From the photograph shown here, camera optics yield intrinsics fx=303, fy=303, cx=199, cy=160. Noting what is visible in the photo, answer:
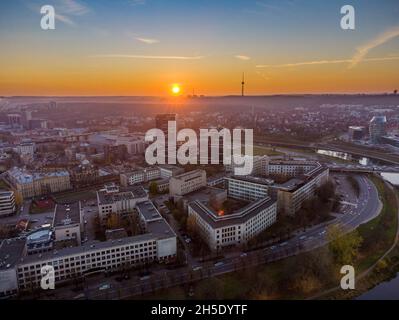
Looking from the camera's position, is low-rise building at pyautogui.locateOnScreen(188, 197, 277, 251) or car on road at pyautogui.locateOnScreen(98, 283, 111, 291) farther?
low-rise building at pyautogui.locateOnScreen(188, 197, 277, 251)

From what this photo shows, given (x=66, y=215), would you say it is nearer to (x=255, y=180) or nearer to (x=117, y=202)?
(x=117, y=202)

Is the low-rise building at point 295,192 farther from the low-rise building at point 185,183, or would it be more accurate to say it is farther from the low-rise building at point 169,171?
the low-rise building at point 169,171

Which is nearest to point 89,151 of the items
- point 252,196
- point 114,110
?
point 252,196

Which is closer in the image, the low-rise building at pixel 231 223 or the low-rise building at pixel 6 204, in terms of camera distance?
the low-rise building at pixel 231 223

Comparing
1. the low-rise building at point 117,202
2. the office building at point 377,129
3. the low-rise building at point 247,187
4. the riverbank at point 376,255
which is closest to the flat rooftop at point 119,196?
the low-rise building at point 117,202

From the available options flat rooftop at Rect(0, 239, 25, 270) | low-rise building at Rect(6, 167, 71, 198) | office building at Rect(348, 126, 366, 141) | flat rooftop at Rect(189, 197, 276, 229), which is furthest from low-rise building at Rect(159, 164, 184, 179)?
office building at Rect(348, 126, 366, 141)

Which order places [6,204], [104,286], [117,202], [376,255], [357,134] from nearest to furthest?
[104,286] → [376,255] → [117,202] → [6,204] → [357,134]

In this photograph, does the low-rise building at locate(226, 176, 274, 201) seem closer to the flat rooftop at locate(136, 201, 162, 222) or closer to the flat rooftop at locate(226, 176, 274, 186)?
the flat rooftop at locate(226, 176, 274, 186)

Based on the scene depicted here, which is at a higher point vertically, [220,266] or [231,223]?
[231,223]

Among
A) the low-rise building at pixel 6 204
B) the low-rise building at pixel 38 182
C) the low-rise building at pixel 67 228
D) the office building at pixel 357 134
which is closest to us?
the low-rise building at pixel 67 228

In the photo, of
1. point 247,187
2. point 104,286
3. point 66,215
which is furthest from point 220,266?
point 247,187

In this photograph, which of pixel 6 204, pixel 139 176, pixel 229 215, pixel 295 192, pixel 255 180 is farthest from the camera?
pixel 139 176

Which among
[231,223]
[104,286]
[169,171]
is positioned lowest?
[104,286]
